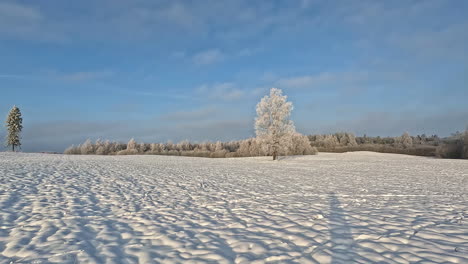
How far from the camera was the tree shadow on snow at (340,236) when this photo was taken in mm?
5546

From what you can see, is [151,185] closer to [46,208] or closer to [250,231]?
[46,208]

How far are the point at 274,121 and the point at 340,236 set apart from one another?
3069cm

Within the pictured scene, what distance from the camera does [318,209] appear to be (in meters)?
9.62

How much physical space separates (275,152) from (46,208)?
32.6 meters

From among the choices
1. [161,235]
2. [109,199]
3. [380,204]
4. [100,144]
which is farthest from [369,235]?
[100,144]

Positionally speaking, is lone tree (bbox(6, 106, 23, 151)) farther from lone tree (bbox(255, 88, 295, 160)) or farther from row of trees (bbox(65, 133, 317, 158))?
lone tree (bbox(255, 88, 295, 160))

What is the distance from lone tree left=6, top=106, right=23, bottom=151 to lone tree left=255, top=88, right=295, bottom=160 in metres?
53.4

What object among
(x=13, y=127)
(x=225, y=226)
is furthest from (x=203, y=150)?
(x=225, y=226)

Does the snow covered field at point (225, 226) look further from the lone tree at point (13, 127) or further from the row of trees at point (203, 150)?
the lone tree at point (13, 127)

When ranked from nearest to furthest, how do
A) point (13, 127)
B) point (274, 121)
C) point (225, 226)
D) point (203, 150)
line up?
point (225, 226), point (274, 121), point (13, 127), point (203, 150)

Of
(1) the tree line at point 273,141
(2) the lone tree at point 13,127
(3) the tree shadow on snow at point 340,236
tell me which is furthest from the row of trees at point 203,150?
(3) the tree shadow on snow at point 340,236

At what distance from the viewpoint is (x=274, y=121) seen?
37.0 m

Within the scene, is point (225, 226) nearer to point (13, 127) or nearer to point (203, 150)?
point (13, 127)

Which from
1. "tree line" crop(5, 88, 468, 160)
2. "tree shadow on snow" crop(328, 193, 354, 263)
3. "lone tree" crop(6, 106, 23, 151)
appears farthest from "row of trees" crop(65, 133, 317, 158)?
"tree shadow on snow" crop(328, 193, 354, 263)
